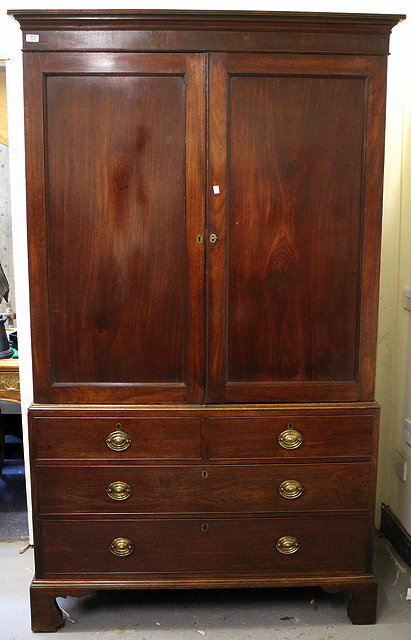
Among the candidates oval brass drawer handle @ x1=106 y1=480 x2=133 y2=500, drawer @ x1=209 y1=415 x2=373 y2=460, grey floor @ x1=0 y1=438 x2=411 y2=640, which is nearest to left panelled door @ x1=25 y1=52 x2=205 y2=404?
drawer @ x1=209 y1=415 x2=373 y2=460

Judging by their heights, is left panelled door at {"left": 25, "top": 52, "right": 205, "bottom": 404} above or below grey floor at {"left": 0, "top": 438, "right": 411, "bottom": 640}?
above

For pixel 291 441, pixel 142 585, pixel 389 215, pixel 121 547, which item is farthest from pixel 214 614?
pixel 389 215

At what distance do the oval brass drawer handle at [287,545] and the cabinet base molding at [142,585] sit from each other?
0.10 meters

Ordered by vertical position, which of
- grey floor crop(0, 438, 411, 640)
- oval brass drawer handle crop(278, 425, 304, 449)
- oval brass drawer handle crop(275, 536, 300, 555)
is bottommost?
grey floor crop(0, 438, 411, 640)

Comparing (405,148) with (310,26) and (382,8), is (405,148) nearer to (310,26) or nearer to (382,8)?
(382,8)

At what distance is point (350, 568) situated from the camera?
7.13 ft

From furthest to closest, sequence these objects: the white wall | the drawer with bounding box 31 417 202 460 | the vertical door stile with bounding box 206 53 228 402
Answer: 1. the white wall
2. the drawer with bounding box 31 417 202 460
3. the vertical door stile with bounding box 206 53 228 402

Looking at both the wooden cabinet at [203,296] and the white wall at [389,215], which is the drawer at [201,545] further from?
the white wall at [389,215]

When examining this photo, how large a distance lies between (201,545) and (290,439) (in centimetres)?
46

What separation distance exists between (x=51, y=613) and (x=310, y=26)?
2043 millimetres

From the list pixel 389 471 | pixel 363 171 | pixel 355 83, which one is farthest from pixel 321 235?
pixel 389 471

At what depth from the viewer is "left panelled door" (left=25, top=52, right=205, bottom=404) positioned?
195 cm

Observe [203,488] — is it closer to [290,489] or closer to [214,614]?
[290,489]

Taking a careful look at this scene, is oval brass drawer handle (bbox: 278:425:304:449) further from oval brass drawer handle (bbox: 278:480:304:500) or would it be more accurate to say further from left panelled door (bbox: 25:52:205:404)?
left panelled door (bbox: 25:52:205:404)
